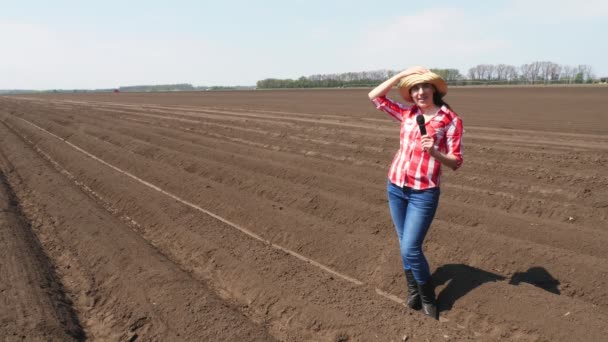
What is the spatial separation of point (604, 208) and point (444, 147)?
4.43 m

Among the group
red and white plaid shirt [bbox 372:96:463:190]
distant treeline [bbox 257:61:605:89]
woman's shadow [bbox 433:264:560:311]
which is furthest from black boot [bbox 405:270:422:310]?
distant treeline [bbox 257:61:605:89]

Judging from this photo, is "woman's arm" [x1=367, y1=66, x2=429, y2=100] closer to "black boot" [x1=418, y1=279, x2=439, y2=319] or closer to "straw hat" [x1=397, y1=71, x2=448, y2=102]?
"straw hat" [x1=397, y1=71, x2=448, y2=102]

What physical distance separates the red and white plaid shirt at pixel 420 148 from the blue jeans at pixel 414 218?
7cm

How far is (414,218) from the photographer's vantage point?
10.5 ft

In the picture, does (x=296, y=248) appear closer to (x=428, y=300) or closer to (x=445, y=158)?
(x=428, y=300)

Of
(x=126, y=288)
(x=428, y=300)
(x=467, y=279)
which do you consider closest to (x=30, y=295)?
(x=126, y=288)

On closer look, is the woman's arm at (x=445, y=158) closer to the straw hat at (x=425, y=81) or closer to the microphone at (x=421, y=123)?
the microphone at (x=421, y=123)

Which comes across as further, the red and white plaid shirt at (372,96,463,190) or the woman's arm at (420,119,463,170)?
the red and white plaid shirt at (372,96,463,190)

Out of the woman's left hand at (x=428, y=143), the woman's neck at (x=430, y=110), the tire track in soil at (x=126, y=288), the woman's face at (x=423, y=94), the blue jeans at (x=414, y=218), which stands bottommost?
the tire track in soil at (x=126, y=288)

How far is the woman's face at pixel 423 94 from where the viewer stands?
9.93ft

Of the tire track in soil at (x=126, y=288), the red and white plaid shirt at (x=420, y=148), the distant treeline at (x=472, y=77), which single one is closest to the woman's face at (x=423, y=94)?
the red and white plaid shirt at (x=420, y=148)

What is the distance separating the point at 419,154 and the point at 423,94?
0.43 metres

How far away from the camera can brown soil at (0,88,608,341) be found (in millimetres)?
3523

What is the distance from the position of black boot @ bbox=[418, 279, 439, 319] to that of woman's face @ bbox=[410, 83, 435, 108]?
4.74 feet
